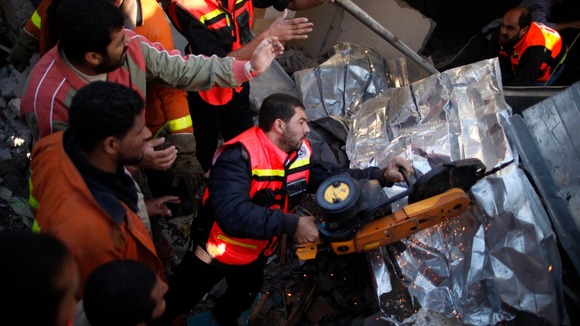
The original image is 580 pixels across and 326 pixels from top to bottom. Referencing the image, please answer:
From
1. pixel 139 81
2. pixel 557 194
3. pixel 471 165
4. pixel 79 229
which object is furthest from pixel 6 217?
pixel 557 194

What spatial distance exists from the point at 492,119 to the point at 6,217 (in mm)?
3506

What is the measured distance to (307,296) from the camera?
3252 millimetres

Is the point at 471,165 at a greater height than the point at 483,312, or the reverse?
the point at 471,165

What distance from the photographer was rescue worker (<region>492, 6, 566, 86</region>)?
406 centimetres


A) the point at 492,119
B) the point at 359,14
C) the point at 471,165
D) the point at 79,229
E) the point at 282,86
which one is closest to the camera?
the point at 79,229

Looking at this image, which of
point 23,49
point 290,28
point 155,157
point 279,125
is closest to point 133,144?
point 155,157

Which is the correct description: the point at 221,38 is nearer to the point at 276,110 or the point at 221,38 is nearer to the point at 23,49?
the point at 276,110

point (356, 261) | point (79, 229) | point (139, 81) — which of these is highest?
point (139, 81)

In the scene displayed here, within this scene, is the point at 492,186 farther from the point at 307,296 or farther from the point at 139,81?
the point at 139,81

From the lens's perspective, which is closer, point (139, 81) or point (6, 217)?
point (139, 81)

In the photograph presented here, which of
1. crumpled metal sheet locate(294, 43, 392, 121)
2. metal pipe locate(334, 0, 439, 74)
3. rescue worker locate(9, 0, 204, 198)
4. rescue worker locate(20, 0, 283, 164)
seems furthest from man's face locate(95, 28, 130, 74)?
crumpled metal sheet locate(294, 43, 392, 121)

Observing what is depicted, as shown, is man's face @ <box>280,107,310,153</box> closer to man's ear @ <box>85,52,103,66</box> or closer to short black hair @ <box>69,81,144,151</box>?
short black hair @ <box>69,81,144,151</box>

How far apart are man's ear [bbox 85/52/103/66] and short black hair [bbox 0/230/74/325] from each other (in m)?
1.08

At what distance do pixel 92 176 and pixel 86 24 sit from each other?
27.5 inches
